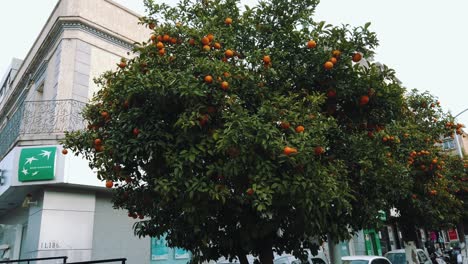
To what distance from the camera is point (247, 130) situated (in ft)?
15.3

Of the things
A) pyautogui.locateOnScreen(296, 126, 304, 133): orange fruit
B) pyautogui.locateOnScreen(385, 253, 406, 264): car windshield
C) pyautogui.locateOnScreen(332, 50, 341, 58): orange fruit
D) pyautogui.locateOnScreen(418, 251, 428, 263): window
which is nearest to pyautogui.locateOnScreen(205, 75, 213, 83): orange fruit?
pyautogui.locateOnScreen(296, 126, 304, 133): orange fruit

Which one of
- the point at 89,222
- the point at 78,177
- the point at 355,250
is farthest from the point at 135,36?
the point at 355,250

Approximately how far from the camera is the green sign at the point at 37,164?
11.1 meters

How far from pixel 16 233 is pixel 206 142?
11533mm

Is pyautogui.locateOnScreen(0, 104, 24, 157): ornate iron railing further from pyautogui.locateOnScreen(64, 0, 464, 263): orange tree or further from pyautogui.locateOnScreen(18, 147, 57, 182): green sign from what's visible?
pyautogui.locateOnScreen(64, 0, 464, 263): orange tree

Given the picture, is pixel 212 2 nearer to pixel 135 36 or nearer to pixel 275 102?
pixel 275 102

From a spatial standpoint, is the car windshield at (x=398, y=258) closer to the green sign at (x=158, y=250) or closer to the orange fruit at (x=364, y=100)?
the green sign at (x=158, y=250)

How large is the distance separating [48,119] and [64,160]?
1703 mm

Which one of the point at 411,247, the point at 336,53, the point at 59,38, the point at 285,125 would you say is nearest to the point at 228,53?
the point at 285,125

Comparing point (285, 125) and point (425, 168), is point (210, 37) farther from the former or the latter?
point (425, 168)

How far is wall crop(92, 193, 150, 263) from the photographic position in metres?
12.3

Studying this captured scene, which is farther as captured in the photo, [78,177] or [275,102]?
[78,177]

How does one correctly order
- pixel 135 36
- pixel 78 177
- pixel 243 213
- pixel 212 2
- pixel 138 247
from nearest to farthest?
1. pixel 243 213
2. pixel 212 2
3. pixel 78 177
4. pixel 138 247
5. pixel 135 36

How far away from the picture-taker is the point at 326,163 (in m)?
5.93
